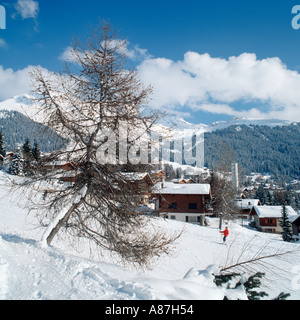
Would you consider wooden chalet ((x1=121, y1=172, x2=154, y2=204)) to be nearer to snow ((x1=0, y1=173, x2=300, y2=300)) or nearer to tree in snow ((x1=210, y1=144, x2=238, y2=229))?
snow ((x1=0, y1=173, x2=300, y2=300))

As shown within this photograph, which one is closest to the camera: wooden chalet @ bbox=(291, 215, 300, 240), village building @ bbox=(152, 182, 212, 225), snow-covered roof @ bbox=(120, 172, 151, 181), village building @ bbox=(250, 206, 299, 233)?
snow-covered roof @ bbox=(120, 172, 151, 181)

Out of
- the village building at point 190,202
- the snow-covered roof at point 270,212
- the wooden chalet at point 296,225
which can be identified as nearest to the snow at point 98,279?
the village building at point 190,202

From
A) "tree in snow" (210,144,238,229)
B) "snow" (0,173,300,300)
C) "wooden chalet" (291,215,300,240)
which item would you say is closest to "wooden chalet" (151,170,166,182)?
"snow" (0,173,300,300)

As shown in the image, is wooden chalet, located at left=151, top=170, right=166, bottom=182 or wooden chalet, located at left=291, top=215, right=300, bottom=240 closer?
wooden chalet, located at left=151, top=170, right=166, bottom=182

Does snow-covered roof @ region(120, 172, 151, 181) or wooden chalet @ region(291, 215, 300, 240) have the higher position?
Answer: snow-covered roof @ region(120, 172, 151, 181)

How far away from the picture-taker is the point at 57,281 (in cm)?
446


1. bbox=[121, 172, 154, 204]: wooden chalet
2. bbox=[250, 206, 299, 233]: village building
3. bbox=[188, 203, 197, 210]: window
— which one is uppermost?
bbox=[121, 172, 154, 204]: wooden chalet

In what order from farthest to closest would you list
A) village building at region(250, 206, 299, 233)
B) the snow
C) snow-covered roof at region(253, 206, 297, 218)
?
village building at region(250, 206, 299, 233), snow-covered roof at region(253, 206, 297, 218), the snow

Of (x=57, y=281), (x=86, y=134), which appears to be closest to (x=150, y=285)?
(x=57, y=281)

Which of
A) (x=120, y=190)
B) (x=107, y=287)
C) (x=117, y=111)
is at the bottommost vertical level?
(x=107, y=287)

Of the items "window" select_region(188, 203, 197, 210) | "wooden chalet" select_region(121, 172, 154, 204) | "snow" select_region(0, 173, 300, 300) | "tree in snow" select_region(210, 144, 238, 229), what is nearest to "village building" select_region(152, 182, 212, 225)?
"window" select_region(188, 203, 197, 210)
